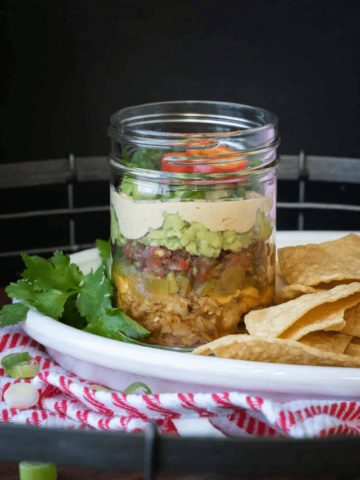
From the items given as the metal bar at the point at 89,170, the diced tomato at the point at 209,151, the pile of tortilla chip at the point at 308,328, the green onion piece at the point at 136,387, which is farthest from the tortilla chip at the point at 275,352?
the metal bar at the point at 89,170

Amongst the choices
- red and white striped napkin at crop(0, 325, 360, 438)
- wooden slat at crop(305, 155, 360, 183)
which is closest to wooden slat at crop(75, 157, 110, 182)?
wooden slat at crop(305, 155, 360, 183)

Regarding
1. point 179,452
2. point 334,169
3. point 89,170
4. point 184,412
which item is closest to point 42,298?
point 184,412

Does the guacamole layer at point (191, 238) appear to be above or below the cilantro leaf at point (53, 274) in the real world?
above

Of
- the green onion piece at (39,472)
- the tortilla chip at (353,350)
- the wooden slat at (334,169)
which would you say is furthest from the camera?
Result: the wooden slat at (334,169)

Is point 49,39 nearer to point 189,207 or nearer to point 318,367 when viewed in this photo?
point 189,207

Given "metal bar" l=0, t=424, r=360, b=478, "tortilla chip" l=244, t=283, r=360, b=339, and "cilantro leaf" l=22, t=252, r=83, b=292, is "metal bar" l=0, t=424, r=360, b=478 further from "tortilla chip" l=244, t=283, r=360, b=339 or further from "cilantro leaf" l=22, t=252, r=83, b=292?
"cilantro leaf" l=22, t=252, r=83, b=292

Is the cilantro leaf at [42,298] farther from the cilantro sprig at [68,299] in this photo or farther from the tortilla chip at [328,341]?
the tortilla chip at [328,341]

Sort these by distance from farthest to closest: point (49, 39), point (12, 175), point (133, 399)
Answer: point (49, 39), point (12, 175), point (133, 399)

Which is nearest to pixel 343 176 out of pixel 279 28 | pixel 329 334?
pixel 279 28
